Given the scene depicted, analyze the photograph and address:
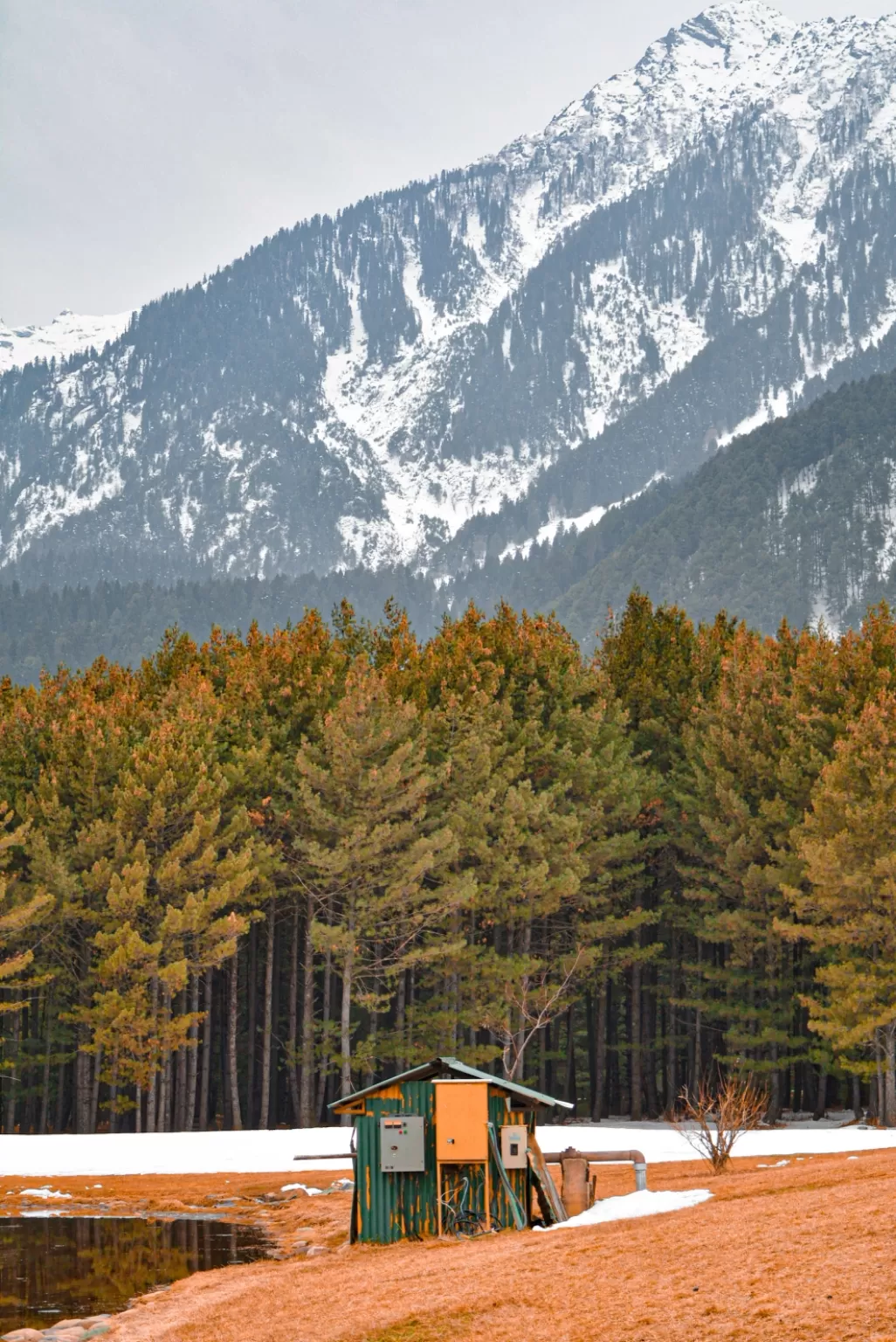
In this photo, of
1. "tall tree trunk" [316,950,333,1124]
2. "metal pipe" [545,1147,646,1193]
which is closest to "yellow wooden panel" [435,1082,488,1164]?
"metal pipe" [545,1147,646,1193]

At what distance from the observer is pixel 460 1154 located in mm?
21078

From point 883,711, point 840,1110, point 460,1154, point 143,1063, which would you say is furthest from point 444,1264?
point 840,1110

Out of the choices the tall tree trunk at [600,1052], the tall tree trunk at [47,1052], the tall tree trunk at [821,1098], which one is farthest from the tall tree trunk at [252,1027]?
the tall tree trunk at [821,1098]

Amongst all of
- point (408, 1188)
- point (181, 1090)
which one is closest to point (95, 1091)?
point (181, 1090)

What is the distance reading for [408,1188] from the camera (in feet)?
70.3

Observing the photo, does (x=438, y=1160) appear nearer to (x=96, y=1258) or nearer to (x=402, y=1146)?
(x=402, y=1146)

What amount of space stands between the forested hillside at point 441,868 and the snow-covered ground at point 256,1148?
3.61 m

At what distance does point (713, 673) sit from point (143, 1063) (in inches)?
1012

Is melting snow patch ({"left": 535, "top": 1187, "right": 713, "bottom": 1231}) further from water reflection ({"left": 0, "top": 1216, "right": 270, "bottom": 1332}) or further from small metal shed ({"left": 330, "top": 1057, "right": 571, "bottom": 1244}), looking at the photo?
water reflection ({"left": 0, "top": 1216, "right": 270, "bottom": 1332})

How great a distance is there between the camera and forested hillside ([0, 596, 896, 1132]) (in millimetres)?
41906

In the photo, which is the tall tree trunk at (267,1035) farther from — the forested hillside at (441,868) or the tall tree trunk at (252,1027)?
the tall tree trunk at (252,1027)

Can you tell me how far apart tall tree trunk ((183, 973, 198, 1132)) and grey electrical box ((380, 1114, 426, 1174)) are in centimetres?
2224

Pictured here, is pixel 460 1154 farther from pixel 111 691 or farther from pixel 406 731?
pixel 111 691

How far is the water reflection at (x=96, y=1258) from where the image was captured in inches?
759
